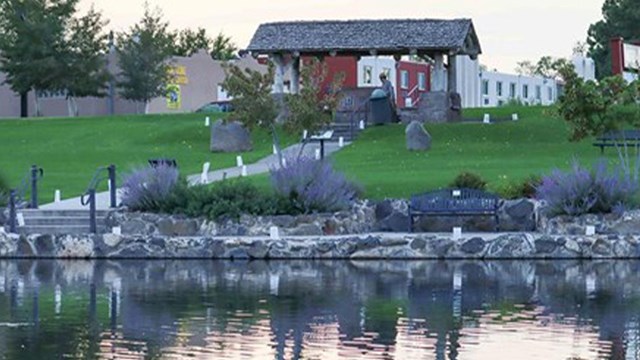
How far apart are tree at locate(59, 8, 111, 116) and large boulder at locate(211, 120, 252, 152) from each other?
1004 inches

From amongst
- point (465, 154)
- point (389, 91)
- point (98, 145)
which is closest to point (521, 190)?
point (465, 154)

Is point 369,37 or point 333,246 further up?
point 369,37

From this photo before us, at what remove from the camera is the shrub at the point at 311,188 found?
36344 millimetres

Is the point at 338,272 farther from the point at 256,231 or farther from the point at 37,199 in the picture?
the point at 37,199

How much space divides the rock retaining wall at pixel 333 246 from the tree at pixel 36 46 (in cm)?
4530

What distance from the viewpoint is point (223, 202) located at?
36.2 m

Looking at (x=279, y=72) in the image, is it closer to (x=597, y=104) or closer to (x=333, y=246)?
(x=597, y=104)

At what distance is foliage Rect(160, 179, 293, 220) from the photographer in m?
36.2

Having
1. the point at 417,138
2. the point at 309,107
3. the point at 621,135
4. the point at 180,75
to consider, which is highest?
the point at 180,75

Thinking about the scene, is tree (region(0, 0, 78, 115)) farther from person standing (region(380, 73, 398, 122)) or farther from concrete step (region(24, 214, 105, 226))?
concrete step (region(24, 214, 105, 226))

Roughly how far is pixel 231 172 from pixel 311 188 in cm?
1167

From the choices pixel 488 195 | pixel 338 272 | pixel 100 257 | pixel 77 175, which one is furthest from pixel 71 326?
pixel 77 175

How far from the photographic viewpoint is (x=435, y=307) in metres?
24.9

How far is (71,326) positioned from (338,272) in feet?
30.6
